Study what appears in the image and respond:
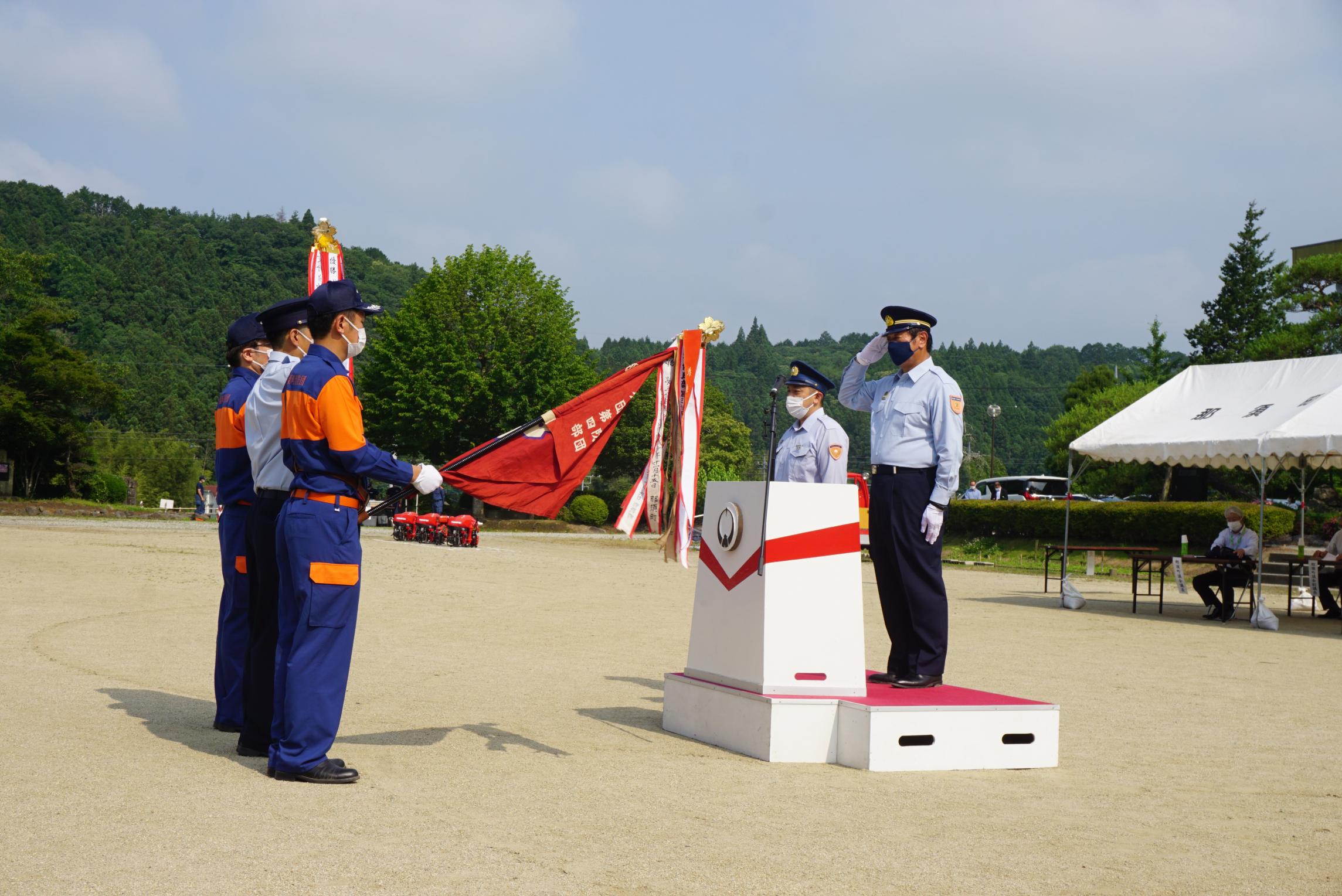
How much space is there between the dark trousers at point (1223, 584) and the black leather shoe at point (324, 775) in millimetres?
14865

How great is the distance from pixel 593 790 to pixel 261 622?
2.01 metres

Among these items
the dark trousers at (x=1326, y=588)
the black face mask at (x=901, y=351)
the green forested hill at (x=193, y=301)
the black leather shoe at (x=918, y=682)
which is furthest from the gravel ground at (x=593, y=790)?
Result: the green forested hill at (x=193, y=301)

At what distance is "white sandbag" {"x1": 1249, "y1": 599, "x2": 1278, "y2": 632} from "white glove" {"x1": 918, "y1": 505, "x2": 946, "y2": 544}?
11138 mm

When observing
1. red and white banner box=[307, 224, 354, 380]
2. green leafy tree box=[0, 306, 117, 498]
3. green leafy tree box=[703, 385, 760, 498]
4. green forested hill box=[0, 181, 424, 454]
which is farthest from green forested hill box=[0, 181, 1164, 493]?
red and white banner box=[307, 224, 354, 380]

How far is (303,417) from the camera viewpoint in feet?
17.6

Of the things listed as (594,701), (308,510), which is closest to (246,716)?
(308,510)

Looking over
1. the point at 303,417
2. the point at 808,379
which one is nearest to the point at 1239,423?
the point at 808,379

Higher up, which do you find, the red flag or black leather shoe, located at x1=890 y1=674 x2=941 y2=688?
the red flag

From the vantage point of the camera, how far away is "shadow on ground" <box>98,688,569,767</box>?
6129 mm

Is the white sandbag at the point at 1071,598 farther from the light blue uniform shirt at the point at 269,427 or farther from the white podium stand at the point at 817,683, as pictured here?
the light blue uniform shirt at the point at 269,427

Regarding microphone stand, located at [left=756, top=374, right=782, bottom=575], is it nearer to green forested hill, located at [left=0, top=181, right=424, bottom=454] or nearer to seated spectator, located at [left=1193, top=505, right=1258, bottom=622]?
seated spectator, located at [left=1193, top=505, right=1258, bottom=622]

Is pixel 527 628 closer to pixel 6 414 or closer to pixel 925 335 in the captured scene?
pixel 925 335

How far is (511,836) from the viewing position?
441cm

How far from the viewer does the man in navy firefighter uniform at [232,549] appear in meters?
6.42
